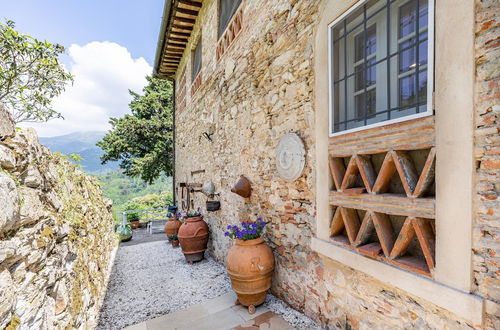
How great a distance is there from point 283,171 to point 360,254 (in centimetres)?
123

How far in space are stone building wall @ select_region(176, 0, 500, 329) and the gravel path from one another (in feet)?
0.88

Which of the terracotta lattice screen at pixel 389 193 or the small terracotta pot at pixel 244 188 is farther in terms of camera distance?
the small terracotta pot at pixel 244 188

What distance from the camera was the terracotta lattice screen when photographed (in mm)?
1578

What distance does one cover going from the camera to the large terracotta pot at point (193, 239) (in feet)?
15.5

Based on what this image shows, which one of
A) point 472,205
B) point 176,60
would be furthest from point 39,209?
point 176,60

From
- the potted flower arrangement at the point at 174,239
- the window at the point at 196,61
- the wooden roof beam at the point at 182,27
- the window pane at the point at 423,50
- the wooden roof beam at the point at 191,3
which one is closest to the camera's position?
the window pane at the point at 423,50

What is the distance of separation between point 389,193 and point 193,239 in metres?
3.88

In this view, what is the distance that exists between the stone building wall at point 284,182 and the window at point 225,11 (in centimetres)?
17

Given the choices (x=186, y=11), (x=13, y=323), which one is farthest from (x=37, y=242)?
(x=186, y=11)

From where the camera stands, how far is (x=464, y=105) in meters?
1.36

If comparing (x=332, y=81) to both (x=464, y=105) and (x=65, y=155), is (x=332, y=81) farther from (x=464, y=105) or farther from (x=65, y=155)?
(x=65, y=155)

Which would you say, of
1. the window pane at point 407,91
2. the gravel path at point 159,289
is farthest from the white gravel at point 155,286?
the window pane at point 407,91

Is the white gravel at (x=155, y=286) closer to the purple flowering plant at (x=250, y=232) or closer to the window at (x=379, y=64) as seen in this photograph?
the purple flowering plant at (x=250, y=232)

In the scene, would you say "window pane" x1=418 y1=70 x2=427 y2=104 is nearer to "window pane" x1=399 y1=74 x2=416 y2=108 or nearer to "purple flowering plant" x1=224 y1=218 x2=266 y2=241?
"window pane" x1=399 y1=74 x2=416 y2=108
